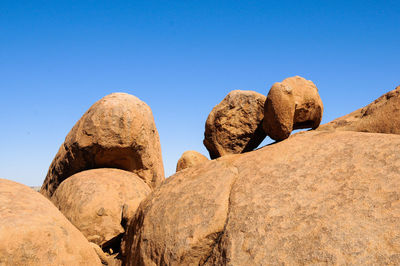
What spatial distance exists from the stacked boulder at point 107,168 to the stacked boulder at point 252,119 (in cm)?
130

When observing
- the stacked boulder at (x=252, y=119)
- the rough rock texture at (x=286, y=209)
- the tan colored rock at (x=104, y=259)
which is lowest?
the tan colored rock at (x=104, y=259)

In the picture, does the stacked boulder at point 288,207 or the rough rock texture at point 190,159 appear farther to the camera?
the rough rock texture at point 190,159

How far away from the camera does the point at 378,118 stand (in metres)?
4.40

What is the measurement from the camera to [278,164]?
3.72 metres

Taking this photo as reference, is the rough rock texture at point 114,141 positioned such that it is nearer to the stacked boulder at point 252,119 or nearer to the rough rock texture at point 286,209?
the stacked boulder at point 252,119

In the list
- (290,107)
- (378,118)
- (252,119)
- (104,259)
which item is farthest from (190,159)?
(378,118)

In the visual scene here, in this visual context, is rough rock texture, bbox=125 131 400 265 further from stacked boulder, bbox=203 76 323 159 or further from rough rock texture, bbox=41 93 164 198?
rough rock texture, bbox=41 93 164 198

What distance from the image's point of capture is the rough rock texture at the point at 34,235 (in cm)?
332

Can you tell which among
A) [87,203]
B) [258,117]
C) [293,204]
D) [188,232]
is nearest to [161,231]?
[188,232]

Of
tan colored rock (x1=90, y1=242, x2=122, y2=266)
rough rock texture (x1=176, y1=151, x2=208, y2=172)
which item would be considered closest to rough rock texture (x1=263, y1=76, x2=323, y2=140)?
rough rock texture (x1=176, y1=151, x2=208, y2=172)

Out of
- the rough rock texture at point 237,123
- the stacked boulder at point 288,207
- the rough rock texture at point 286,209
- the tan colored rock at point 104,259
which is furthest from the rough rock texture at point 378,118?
the tan colored rock at point 104,259

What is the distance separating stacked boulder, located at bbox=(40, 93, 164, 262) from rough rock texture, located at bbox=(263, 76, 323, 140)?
7.72 ft

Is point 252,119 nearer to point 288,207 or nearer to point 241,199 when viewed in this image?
point 241,199

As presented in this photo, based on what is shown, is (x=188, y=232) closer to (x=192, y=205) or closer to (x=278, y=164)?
(x=192, y=205)
